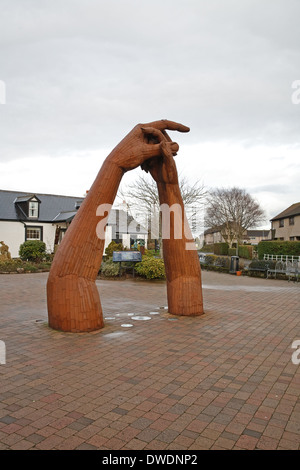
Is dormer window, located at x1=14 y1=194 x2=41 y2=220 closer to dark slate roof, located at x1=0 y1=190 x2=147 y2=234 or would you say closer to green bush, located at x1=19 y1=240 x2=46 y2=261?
dark slate roof, located at x1=0 y1=190 x2=147 y2=234

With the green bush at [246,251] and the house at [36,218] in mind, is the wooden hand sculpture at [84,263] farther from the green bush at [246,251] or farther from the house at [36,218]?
the green bush at [246,251]

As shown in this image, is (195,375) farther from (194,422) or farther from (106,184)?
(106,184)

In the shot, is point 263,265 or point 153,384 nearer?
point 153,384

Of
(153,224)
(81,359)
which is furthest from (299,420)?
(153,224)

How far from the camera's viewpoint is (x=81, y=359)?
4746 mm

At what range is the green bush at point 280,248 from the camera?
85.1 ft

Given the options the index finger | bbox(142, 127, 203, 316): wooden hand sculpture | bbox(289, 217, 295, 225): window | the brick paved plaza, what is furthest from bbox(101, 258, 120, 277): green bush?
bbox(289, 217, 295, 225): window

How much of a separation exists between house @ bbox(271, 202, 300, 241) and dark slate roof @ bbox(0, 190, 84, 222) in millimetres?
23361

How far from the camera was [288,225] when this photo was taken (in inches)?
1572

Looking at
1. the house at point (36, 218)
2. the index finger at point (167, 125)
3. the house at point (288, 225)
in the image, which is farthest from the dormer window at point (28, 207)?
the house at point (288, 225)

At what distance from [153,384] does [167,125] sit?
5.36 meters

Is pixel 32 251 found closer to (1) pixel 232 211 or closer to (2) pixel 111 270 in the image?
(2) pixel 111 270

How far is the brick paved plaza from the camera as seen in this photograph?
2918 mm

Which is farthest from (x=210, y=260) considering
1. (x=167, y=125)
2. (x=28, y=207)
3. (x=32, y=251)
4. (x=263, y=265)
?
(x=167, y=125)
